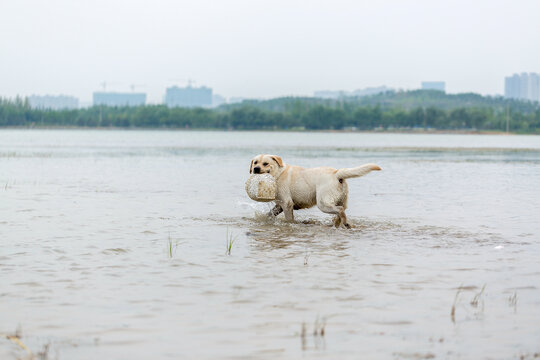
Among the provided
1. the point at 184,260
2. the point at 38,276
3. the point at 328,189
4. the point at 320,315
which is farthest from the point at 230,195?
the point at 320,315

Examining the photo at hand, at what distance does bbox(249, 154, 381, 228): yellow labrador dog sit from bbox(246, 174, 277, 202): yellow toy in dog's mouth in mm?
217

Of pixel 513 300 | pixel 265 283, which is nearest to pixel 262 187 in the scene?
pixel 265 283

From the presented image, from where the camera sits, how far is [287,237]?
11234 millimetres

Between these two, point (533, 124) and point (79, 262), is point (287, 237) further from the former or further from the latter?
point (533, 124)

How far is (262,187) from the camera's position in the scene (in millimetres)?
12172

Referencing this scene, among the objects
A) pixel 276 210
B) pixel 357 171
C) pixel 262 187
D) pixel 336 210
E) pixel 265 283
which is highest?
pixel 357 171

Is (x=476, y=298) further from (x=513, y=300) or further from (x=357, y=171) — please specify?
(x=357, y=171)

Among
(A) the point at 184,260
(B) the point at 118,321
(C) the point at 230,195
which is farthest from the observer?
(C) the point at 230,195

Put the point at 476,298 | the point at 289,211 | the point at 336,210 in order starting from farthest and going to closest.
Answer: the point at 289,211
the point at 336,210
the point at 476,298

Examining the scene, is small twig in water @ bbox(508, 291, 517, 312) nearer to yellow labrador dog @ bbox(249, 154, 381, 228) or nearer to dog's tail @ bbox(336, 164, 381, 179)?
dog's tail @ bbox(336, 164, 381, 179)

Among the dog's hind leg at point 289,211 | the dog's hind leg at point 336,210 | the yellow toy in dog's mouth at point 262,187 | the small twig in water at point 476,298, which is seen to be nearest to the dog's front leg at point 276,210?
the dog's hind leg at point 289,211

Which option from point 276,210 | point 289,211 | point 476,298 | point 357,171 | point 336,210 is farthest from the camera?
point 276,210

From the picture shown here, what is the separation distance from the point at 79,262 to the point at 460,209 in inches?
403

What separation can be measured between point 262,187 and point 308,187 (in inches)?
33.6
